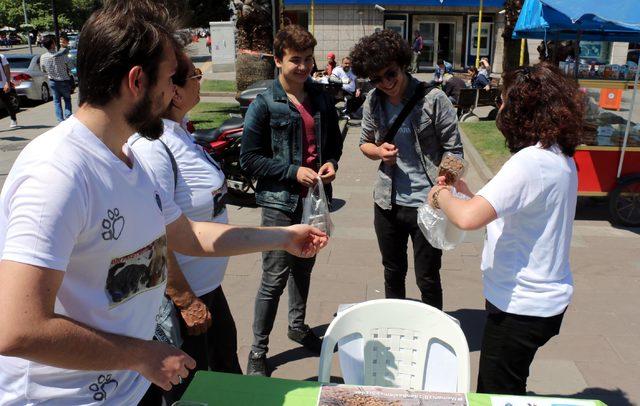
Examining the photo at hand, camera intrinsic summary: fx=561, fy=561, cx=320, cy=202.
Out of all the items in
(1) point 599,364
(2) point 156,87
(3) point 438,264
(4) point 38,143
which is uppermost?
(2) point 156,87

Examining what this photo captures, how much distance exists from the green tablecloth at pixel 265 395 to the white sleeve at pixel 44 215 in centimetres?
79

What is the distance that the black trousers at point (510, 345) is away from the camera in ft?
7.34

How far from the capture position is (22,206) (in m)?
1.18

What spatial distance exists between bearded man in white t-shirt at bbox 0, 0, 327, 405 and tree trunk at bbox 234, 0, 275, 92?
10853 millimetres

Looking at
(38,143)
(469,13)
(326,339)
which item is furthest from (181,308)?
(469,13)

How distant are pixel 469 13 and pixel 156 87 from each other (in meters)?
26.9

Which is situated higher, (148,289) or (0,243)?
(0,243)

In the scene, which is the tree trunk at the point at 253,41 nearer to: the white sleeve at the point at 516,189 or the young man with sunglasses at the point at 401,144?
the young man with sunglasses at the point at 401,144

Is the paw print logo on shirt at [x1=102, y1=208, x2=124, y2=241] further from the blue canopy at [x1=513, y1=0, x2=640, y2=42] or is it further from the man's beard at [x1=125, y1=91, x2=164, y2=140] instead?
the blue canopy at [x1=513, y1=0, x2=640, y2=42]

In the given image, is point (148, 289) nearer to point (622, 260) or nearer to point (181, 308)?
point (181, 308)

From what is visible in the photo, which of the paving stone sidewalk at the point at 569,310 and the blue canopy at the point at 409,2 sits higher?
the blue canopy at the point at 409,2

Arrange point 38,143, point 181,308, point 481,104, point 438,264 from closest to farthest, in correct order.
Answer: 1. point 38,143
2. point 181,308
3. point 438,264
4. point 481,104

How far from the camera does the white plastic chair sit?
2334 millimetres

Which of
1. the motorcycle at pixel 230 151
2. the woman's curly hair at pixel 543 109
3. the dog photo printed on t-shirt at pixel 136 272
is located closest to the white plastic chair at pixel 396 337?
the woman's curly hair at pixel 543 109
